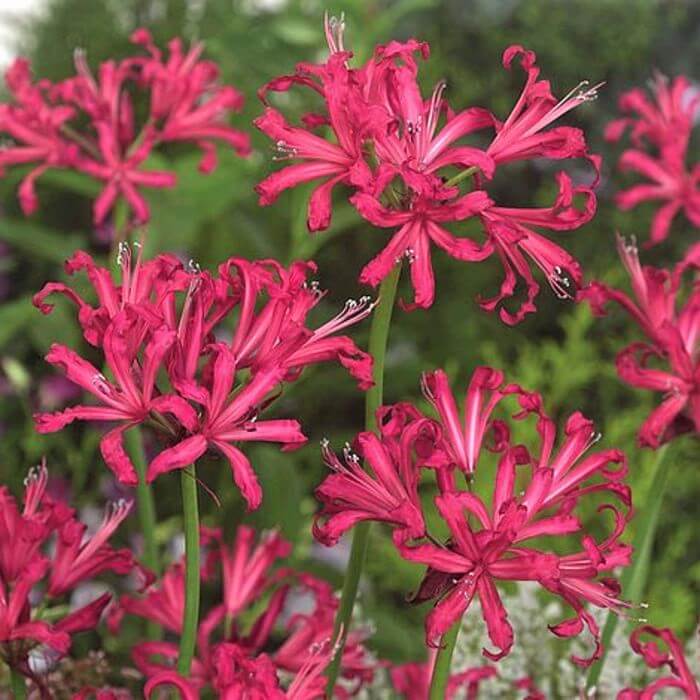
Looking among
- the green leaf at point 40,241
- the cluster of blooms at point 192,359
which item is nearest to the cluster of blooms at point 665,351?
the cluster of blooms at point 192,359

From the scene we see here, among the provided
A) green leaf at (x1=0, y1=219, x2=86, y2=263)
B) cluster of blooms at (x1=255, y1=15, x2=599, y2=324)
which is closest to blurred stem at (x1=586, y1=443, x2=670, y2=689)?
cluster of blooms at (x1=255, y1=15, x2=599, y2=324)

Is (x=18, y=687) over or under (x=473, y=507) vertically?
under

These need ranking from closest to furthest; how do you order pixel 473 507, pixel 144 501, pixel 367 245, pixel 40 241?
pixel 473 507, pixel 144 501, pixel 40 241, pixel 367 245

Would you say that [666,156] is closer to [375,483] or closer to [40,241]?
[375,483]

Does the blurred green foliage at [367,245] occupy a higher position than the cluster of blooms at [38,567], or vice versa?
the blurred green foliage at [367,245]

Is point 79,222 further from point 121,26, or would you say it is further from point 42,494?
point 42,494

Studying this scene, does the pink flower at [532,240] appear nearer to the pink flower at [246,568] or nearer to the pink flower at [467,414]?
the pink flower at [467,414]

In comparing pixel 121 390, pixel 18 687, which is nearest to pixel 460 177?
pixel 121 390
